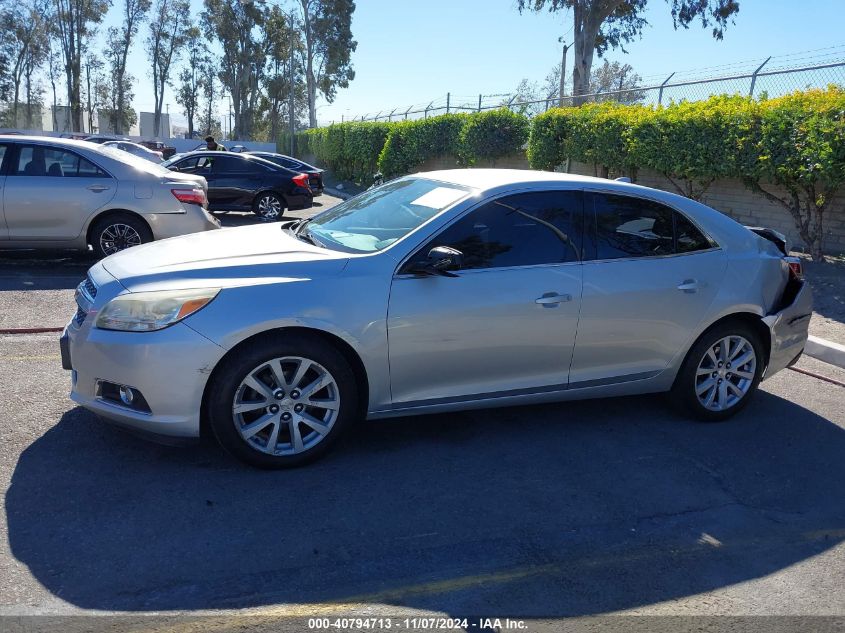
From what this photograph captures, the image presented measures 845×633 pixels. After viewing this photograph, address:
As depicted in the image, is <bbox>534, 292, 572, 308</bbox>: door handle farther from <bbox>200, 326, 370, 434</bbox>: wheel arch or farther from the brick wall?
the brick wall

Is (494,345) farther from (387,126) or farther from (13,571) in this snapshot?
(387,126)

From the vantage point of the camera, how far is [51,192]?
8.84 meters

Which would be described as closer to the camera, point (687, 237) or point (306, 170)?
point (687, 237)

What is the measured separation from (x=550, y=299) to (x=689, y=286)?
1085mm

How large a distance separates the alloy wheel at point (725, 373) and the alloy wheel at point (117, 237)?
6.87m

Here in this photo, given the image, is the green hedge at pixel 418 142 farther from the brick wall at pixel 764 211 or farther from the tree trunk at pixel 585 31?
the brick wall at pixel 764 211

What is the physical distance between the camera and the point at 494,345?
14.5 ft

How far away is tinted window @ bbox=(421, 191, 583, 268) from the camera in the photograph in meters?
4.46

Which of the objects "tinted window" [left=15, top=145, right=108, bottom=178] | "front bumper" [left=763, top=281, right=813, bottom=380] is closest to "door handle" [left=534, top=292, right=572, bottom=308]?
"front bumper" [left=763, top=281, right=813, bottom=380]

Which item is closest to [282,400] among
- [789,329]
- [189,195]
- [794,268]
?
[789,329]

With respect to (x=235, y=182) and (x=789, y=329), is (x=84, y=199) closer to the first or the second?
(x=789, y=329)

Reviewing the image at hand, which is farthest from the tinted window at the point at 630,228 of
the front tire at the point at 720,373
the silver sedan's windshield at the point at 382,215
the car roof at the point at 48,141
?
the car roof at the point at 48,141

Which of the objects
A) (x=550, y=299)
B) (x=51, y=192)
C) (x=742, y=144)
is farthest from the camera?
(x=742, y=144)

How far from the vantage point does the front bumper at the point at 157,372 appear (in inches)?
149
